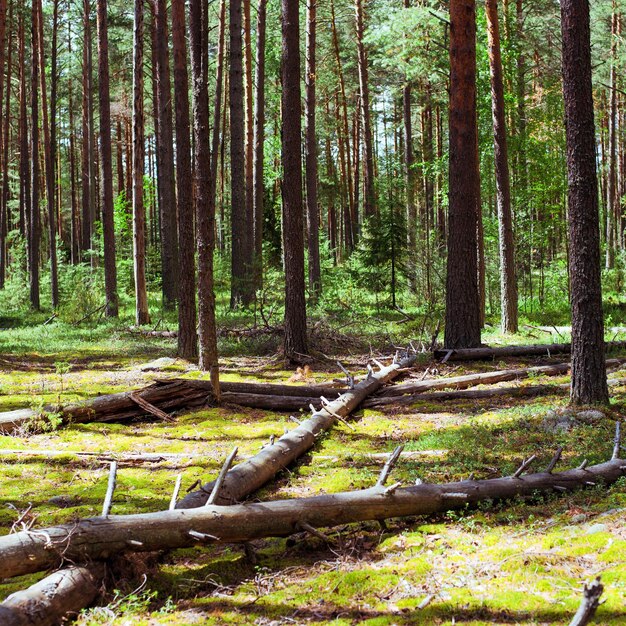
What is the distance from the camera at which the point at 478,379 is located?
10297 mm

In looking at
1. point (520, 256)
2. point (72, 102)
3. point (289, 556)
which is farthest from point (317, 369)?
point (72, 102)

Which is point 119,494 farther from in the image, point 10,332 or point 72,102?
point 72,102

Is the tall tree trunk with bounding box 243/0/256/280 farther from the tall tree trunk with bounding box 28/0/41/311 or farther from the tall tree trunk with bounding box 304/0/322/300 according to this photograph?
the tall tree trunk with bounding box 28/0/41/311

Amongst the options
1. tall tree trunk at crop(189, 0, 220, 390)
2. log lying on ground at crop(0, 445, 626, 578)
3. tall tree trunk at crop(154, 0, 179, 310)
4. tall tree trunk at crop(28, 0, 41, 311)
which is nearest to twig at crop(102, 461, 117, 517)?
log lying on ground at crop(0, 445, 626, 578)

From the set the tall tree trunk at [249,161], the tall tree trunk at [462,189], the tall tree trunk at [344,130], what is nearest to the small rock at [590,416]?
the tall tree trunk at [462,189]

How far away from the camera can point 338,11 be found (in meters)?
30.0

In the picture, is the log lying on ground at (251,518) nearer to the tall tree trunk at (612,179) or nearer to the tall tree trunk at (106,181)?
the tall tree trunk at (106,181)

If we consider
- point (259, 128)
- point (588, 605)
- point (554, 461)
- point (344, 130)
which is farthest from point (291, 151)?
point (344, 130)

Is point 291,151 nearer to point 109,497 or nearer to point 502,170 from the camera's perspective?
point 502,170

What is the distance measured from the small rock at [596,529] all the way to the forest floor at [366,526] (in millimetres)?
13

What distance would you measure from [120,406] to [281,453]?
320 centimetres

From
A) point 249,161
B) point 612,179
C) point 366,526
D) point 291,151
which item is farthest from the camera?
point 612,179

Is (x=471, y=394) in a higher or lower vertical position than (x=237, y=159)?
lower

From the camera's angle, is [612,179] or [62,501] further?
[612,179]
